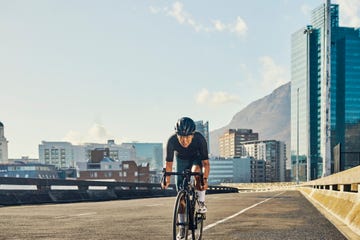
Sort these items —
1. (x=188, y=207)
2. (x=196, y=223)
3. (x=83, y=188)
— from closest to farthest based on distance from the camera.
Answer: (x=188, y=207)
(x=196, y=223)
(x=83, y=188)

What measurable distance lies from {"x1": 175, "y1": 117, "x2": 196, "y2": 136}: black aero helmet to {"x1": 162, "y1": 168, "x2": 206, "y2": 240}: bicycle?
22.0 inches

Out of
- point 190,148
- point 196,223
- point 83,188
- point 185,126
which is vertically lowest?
point 83,188

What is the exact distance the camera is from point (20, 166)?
169 metres

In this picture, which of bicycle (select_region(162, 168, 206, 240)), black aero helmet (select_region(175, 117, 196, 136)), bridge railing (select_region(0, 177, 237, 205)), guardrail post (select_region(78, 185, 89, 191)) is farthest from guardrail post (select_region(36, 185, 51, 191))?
black aero helmet (select_region(175, 117, 196, 136))

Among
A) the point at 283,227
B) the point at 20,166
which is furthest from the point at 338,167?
the point at 20,166

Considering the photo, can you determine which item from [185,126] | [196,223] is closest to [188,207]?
[196,223]

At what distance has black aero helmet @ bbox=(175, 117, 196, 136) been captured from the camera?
5836 mm

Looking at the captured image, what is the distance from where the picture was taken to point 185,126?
5.86m

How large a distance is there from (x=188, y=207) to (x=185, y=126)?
116 centimetres

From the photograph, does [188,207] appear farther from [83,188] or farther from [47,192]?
[83,188]

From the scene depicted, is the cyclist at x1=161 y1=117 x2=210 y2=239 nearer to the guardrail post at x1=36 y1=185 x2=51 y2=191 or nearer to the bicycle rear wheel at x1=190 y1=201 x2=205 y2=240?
the bicycle rear wheel at x1=190 y1=201 x2=205 y2=240

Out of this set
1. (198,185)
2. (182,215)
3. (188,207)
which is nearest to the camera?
(182,215)

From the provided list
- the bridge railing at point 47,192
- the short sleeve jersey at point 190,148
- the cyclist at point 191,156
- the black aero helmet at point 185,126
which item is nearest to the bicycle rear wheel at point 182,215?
the cyclist at point 191,156

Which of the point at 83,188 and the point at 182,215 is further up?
the point at 182,215
